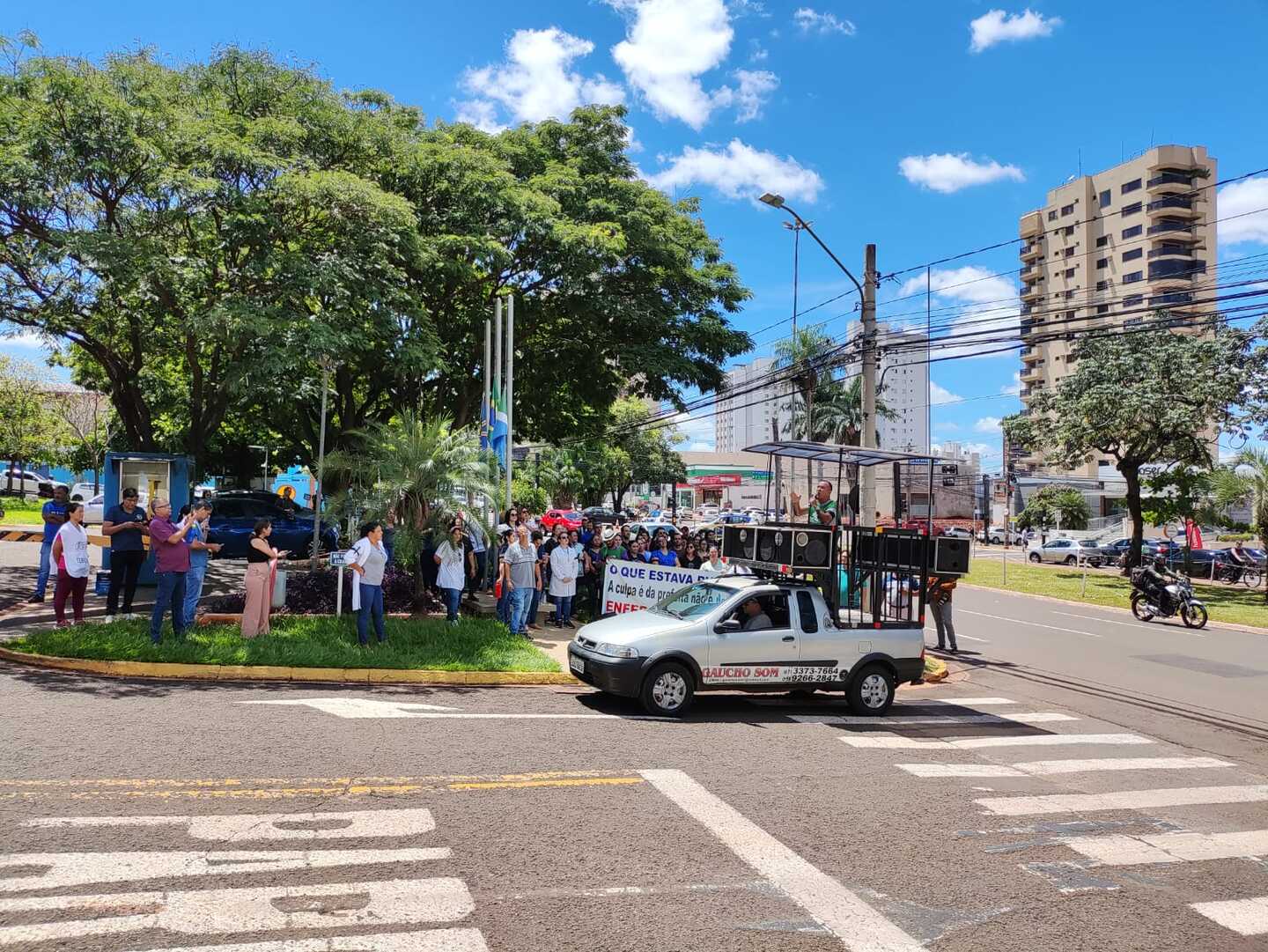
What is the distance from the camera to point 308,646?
11102mm

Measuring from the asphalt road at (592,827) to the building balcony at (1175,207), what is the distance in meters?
80.2

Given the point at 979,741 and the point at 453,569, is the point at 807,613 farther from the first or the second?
the point at 453,569

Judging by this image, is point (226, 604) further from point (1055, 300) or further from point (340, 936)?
point (1055, 300)

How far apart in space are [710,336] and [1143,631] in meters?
11.8

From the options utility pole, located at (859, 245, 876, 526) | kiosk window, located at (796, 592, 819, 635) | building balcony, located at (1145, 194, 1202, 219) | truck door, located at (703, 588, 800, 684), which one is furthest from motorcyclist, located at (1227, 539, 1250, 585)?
building balcony, located at (1145, 194, 1202, 219)

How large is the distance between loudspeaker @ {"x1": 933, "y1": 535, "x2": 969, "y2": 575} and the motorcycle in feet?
35.4

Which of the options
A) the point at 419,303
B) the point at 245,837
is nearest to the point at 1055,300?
the point at 419,303

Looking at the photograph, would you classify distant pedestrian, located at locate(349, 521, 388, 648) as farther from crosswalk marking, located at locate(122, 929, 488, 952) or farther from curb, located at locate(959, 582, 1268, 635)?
curb, located at locate(959, 582, 1268, 635)

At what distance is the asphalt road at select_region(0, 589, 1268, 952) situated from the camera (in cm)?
437

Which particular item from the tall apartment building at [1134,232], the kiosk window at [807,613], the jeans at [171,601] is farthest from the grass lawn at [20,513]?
the tall apartment building at [1134,232]

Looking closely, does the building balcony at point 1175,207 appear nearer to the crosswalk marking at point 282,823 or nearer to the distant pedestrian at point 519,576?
the distant pedestrian at point 519,576

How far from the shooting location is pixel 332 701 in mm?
9227

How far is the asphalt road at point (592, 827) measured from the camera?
4.37 m

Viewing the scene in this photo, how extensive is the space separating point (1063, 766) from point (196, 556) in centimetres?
1043
